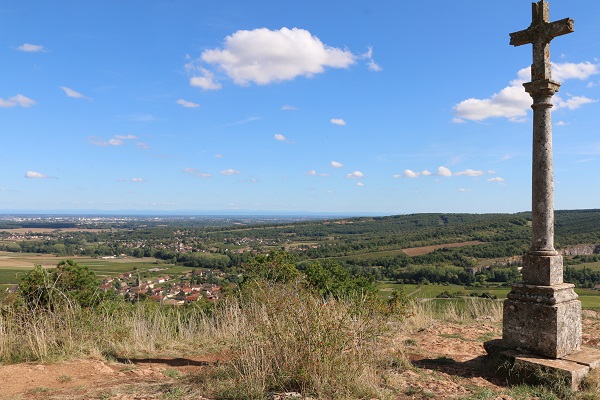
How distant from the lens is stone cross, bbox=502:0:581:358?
5.55 m

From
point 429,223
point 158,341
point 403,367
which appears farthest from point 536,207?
point 429,223

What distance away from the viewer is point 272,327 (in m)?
4.64

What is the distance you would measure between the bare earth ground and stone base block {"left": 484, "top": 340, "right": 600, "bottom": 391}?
0.24m

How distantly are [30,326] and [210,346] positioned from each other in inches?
115

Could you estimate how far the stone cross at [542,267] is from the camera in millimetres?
5551

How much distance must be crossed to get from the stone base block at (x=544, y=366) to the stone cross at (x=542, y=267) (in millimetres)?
151

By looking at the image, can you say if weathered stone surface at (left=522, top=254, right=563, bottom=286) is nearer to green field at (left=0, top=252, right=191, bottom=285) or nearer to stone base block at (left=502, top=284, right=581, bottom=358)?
stone base block at (left=502, top=284, right=581, bottom=358)

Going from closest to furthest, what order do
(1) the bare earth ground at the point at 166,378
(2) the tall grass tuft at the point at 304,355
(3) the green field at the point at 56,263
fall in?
(2) the tall grass tuft at the point at 304,355 → (1) the bare earth ground at the point at 166,378 → (3) the green field at the point at 56,263

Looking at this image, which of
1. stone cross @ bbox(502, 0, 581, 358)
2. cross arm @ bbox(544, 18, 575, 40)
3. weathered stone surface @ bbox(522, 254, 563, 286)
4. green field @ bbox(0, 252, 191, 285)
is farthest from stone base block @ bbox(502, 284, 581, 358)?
green field @ bbox(0, 252, 191, 285)

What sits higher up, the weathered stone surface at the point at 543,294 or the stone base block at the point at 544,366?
the weathered stone surface at the point at 543,294

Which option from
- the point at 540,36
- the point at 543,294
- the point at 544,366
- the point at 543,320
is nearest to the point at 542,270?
the point at 543,294

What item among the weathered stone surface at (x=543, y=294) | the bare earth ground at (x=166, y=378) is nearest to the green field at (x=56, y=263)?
Result: the bare earth ground at (x=166, y=378)

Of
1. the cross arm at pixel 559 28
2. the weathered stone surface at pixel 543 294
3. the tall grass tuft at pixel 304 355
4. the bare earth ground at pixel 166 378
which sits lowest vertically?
the bare earth ground at pixel 166 378

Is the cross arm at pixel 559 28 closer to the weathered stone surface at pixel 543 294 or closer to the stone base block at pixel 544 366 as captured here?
the weathered stone surface at pixel 543 294
